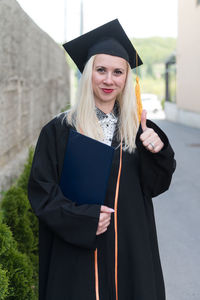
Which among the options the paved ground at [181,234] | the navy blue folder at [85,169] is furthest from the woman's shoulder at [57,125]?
the paved ground at [181,234]

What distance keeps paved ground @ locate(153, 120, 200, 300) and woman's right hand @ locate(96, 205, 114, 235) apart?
225cm

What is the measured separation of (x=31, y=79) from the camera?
6.16m

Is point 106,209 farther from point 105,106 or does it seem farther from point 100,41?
point 100,41

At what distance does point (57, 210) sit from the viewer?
86.4 inches

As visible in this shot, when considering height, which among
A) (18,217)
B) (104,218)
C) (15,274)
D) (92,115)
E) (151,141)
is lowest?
(15,274)

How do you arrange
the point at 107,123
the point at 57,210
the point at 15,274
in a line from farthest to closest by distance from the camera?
1. the point at 15,274
2. the point at 107,123
3. the point at 57,210

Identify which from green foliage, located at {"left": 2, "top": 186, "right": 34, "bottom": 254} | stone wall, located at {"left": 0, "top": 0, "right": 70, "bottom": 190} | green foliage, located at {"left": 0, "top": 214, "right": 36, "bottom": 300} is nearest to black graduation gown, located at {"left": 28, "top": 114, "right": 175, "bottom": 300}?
green foliage, located at {"left": 0, "top": 214, "right": 36, "bottom": 300}

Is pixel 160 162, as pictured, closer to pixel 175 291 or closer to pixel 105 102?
pixel 105 102

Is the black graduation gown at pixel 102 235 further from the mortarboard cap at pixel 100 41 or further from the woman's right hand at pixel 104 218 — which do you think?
the mortarboard cap at pixel 100 41

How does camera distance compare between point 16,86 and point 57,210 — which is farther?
point 16,86

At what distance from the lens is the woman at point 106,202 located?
2232 millimetres

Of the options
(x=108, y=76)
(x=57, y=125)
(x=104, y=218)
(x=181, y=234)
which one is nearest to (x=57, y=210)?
(x=104, y=218)

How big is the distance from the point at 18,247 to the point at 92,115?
210 cm

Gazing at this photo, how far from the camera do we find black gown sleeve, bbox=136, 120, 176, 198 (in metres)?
2.35
